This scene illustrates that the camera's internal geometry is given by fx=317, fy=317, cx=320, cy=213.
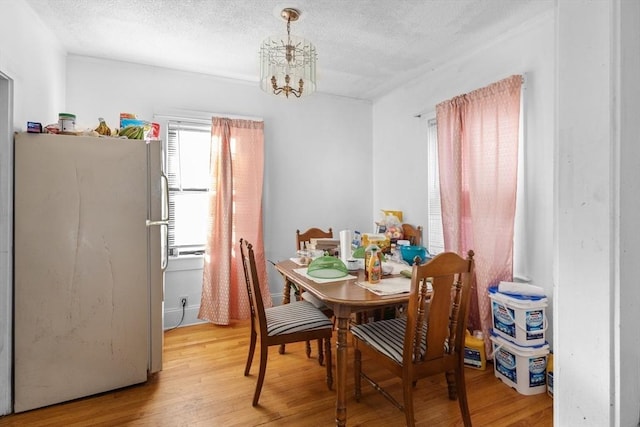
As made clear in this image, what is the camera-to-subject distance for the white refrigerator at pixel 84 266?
1.88 meters

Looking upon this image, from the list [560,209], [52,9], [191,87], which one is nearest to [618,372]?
[560,209]

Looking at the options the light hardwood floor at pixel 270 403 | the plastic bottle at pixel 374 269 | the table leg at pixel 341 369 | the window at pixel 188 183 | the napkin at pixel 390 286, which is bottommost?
the light hardwood floor at pixel 270 403

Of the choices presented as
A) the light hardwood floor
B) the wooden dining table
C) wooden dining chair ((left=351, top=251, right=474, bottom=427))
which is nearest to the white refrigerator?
the light hardwood floor

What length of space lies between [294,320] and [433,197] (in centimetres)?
199

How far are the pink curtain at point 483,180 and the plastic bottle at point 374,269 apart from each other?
1.11m

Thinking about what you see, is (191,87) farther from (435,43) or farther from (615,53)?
(615,53)

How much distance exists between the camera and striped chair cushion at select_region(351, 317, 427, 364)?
1.58 metres

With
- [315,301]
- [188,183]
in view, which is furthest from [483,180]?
[188,183]

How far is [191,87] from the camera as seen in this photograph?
3264 millimetres

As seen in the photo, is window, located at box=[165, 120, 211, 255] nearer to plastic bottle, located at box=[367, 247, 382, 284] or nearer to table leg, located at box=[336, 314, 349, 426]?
plastic bottle, located at box=[367, 247, 382, 284]

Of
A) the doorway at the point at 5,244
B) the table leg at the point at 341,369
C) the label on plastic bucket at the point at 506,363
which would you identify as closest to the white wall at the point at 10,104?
the doorway at the point at 5,244

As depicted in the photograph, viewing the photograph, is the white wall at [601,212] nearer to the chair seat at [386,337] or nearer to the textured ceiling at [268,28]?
the chair seat at [386,337]

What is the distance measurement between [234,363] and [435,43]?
3.06 meters

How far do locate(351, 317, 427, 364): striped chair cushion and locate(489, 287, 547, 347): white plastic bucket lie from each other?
31.1 inches
